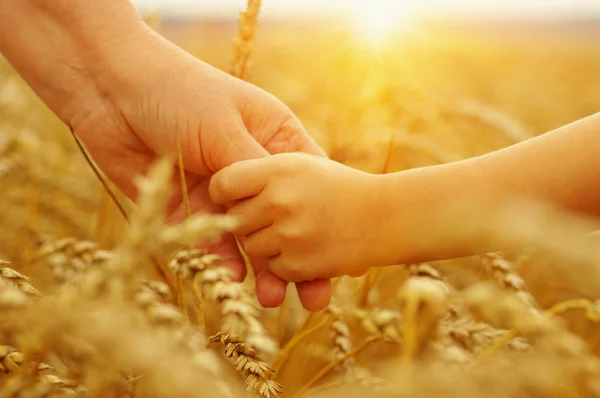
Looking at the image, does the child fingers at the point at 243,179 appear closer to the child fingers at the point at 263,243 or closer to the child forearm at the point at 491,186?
the child fingers at the point at 263,243

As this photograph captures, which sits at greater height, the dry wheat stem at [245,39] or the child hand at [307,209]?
the dry wheat stem at [245,39]

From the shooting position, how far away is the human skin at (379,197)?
818mm

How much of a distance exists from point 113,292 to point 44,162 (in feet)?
2.41

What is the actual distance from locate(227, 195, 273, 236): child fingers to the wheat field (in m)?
0.14

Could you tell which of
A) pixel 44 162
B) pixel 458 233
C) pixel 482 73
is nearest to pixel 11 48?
pixel 44 162

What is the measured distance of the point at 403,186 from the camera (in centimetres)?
87

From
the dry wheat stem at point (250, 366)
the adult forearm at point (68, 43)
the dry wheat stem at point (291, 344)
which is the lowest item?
the dry wheat stem at point (250, 366)

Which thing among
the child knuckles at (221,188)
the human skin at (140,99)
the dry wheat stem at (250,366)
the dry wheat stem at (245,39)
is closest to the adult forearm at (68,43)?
the human skin at (140,99)

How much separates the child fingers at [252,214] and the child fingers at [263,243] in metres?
0.02

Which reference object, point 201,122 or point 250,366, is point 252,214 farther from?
point 250,366

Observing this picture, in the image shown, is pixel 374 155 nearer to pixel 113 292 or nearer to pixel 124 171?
pixel 124 171

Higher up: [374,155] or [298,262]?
[374,155]

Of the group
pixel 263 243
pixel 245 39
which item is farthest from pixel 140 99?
pixel 263 243

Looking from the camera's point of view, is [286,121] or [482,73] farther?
[482,73]
